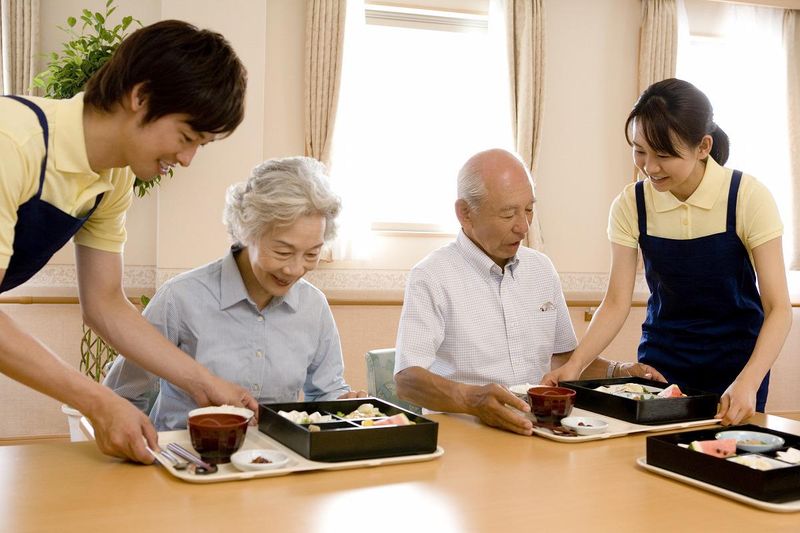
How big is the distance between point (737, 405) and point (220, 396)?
1.24 meters

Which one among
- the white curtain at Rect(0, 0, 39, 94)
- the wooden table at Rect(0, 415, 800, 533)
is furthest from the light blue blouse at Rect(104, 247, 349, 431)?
the white curtain at Rect(0, 0, 39, 94)

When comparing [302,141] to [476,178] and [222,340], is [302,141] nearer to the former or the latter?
[476,178]

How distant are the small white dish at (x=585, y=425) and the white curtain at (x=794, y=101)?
13.7 ft

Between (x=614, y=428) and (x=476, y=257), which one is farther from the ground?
(x=476, y=257)

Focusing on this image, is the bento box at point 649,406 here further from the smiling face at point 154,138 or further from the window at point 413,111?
the window at point 413,111

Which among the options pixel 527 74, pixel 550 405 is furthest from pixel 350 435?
pixel 527 74

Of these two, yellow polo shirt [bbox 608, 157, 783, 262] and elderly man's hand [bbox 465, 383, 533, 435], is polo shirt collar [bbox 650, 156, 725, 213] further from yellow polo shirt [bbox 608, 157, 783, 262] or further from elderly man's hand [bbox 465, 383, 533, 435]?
elderly man's hand [bbox 465, 383, 533, 435]

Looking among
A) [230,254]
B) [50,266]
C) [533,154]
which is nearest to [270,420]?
[230,254]

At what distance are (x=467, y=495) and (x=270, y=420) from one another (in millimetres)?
477

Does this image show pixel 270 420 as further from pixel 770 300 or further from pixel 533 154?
pixel 533 154

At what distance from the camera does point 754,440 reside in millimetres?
1632

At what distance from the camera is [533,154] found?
4.96 meters

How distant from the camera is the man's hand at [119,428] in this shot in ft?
4.62

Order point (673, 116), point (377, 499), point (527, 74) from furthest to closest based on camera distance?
point (527, 74) < point (673, 116) < point (377, 499)
